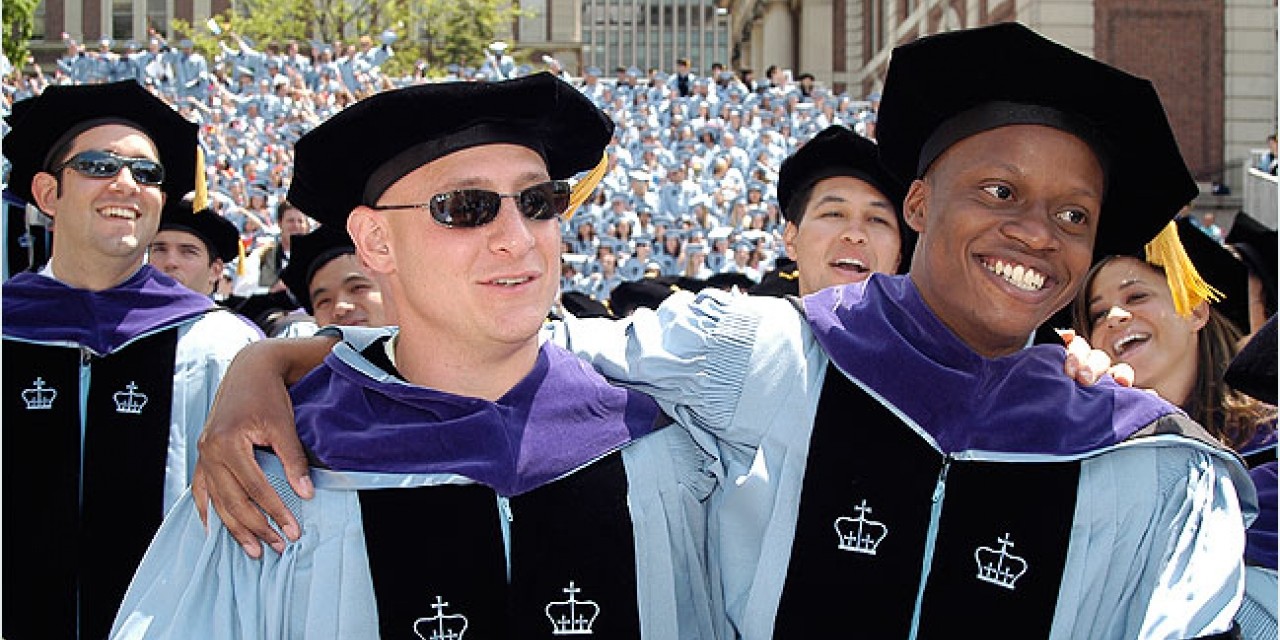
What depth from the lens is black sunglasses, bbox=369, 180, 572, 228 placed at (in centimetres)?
270

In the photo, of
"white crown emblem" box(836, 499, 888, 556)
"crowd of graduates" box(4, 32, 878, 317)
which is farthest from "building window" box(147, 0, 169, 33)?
"white crown emblem" box(836, 499, 888, 556)

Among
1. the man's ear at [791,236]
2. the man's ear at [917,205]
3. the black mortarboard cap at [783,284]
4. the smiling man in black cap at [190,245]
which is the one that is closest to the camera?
the man's ear at [917,205]

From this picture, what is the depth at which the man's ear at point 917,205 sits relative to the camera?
3.00 meters

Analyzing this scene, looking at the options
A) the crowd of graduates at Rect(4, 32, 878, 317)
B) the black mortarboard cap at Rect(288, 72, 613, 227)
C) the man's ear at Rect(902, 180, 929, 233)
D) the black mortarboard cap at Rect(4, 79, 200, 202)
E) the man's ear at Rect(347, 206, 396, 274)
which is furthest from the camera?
the crowd of graduates at Rect(4, 32, 878, 317)

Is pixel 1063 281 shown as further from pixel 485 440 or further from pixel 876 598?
pixel 485 440

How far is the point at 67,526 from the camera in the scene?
4.05 m

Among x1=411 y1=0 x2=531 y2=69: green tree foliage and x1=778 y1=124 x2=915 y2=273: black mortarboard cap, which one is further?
x1=411 y1=0 x2=531 y2=69: green tree foliage

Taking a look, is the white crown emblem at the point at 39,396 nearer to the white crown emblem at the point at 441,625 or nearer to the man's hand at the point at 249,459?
the man's hand at the point at 249,459

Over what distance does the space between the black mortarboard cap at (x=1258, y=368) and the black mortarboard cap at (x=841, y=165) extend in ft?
5.54

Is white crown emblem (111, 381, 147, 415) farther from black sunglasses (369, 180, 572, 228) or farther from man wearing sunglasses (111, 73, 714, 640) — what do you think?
black sunglasses (369, 180, 572, 228)

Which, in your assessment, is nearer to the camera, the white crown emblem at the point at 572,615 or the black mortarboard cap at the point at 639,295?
the white crown emblem at the point at 572,615

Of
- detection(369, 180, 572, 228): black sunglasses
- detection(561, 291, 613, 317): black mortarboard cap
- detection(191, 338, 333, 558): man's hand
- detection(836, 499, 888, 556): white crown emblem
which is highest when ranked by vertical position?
detection(369, 180, 572, 228): black sunglasses

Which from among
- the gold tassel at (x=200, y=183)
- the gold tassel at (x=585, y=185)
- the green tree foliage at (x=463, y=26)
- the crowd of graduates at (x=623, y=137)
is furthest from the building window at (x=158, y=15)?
the gold tassel at (x=585, y=185)

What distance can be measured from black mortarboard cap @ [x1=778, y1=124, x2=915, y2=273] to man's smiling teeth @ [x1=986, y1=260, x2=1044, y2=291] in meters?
1.76
